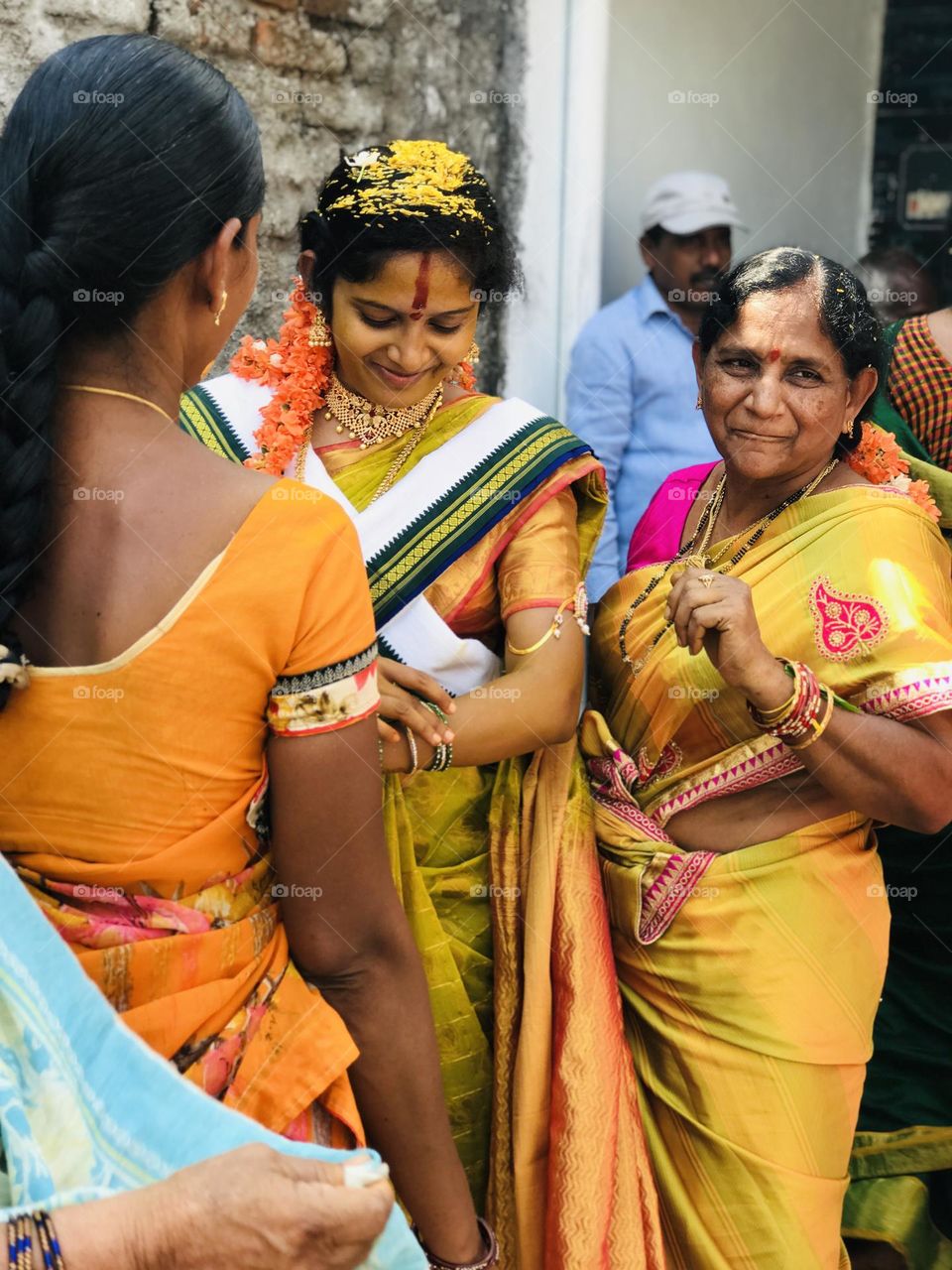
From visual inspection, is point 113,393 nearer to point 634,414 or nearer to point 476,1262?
point 476,1262

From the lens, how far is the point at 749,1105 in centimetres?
231

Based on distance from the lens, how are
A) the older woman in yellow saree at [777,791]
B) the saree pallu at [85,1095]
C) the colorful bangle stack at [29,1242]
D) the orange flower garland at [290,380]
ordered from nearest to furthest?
the colorful bangle stack at [29,1242] < the saree pallu at [85,1095] < the older woman in yellow saree at [777,791] < the orange flower garland at [290,380]

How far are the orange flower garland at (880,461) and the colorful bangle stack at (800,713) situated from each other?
50cm

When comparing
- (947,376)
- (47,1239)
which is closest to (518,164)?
(947,376)

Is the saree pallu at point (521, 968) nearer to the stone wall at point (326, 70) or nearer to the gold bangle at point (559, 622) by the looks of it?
the gold bangle at point (559, 622)

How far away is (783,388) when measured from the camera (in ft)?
7.91

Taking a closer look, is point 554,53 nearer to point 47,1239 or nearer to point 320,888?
point 320,888

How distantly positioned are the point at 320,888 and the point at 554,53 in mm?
3949

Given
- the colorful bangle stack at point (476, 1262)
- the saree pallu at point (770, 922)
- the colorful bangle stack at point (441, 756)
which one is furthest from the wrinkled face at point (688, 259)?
the colorful bangle stack at point (476, 1262)

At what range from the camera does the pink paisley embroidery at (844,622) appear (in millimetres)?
2264

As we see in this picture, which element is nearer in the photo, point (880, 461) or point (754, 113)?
point (880, 461)

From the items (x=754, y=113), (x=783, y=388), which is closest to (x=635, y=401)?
(x=754, y=113)

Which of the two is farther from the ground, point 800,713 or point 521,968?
point 800,713

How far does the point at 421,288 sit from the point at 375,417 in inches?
10.3
